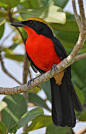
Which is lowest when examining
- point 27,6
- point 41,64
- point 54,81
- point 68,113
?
point 68,113

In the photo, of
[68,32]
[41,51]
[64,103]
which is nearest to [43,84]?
[64,103]

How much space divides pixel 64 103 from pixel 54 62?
0.59 m

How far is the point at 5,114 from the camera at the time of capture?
2912 millimetres

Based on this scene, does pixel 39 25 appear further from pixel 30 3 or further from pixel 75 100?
pixel 75 100

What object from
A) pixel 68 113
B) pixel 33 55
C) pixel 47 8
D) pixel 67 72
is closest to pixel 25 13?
pixel 47 8

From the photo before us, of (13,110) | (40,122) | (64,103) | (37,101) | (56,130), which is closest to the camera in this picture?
(40,122)

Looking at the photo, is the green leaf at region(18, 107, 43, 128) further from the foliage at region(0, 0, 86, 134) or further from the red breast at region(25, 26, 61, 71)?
the red breast at region(25, 26, 61, 71)

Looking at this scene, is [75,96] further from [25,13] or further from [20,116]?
[25,13]

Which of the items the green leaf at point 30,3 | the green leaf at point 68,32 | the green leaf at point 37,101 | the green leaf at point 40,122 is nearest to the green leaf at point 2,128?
the green leaf at point 40,122

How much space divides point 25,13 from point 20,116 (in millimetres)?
1369

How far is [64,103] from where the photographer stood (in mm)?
3166

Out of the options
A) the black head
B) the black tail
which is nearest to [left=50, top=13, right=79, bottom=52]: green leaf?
the black head

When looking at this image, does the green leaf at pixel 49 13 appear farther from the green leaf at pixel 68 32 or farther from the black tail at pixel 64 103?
the black tail at pixel 64 103

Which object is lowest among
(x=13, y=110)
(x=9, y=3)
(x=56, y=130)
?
(x=56, y=130)
